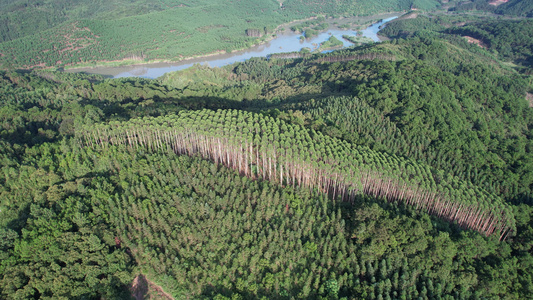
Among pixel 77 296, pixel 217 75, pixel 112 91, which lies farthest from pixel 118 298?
pixel 217 75

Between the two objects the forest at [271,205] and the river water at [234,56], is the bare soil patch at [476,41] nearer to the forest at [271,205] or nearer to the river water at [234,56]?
the river water at [234,56]

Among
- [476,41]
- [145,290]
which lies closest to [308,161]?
[145,290]

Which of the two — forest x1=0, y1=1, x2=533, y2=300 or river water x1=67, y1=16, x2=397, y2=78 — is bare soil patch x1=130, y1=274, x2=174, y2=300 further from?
river water x1=67, y1=16, x2=397, y2=78

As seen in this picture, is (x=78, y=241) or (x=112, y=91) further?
(x=112, y=91)

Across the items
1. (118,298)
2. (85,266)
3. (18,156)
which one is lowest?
(118,298)

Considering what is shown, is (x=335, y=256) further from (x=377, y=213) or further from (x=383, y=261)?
(x=377, y=213)

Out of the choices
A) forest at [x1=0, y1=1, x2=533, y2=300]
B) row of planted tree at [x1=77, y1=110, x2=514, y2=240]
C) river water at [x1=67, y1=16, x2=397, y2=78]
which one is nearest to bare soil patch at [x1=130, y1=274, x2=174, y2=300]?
forest at [x1=0, y1=1, x2=533, y2=300]
